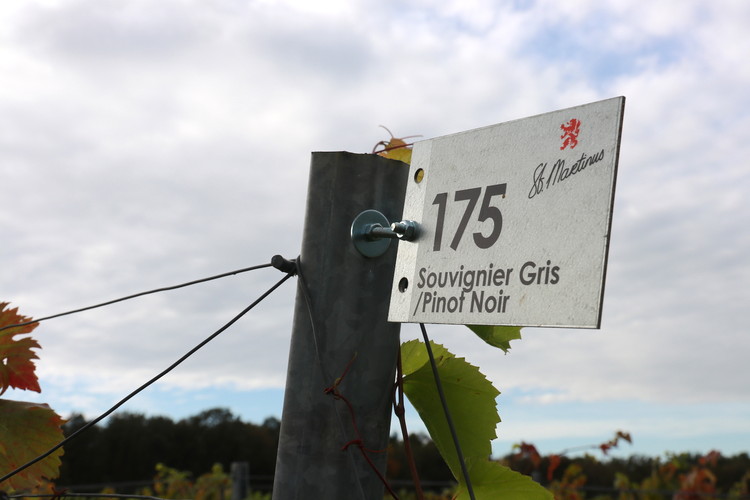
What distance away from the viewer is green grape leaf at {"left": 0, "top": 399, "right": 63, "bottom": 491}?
128 centimetres

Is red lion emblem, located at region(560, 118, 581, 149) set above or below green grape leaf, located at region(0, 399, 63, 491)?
above

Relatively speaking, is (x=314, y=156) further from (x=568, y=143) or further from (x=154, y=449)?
(x=154, y=449)

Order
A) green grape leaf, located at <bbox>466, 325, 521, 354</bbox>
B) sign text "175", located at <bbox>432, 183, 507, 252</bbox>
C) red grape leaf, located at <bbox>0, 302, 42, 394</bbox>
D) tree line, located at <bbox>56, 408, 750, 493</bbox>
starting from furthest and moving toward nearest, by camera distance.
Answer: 1. tree line, located at <bbox>56, 408, 750, 493</bbox>
2. red grape leaf, located at <bbox>0, 302, 42, 394</bbox>
3. green grape leaf, located at <bbox>466, 325, 521, 354</bbox>
4. sign text "175", located at <bbox>432, 183, 507, 252</bbox>

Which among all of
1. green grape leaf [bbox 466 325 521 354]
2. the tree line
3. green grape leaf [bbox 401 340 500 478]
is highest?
green grape leaf [bbox 466 325 521 354]

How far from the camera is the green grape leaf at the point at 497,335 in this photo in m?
1.22

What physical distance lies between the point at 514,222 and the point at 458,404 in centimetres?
33

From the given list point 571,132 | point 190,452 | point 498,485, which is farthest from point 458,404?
point 190,452

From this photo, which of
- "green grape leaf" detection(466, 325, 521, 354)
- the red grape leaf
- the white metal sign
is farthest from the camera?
the red grape leaf

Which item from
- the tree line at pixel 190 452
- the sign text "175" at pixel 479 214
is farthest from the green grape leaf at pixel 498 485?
the tree line at pixel 190 452

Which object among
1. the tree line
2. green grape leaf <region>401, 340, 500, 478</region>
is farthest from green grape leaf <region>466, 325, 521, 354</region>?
the tree line

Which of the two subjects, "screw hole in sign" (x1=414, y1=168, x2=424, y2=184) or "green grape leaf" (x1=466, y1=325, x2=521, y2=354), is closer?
"screw hole in sign" (x1=414, y1=168, x2=424, y2=184)

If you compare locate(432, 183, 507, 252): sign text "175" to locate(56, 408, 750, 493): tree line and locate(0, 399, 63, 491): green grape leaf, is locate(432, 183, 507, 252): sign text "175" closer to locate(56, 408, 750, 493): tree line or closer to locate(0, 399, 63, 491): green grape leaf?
locate(0, 399, 63, 491): green grape leaf

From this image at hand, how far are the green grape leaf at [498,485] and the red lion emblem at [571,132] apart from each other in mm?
447

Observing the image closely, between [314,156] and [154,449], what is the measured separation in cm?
1054
